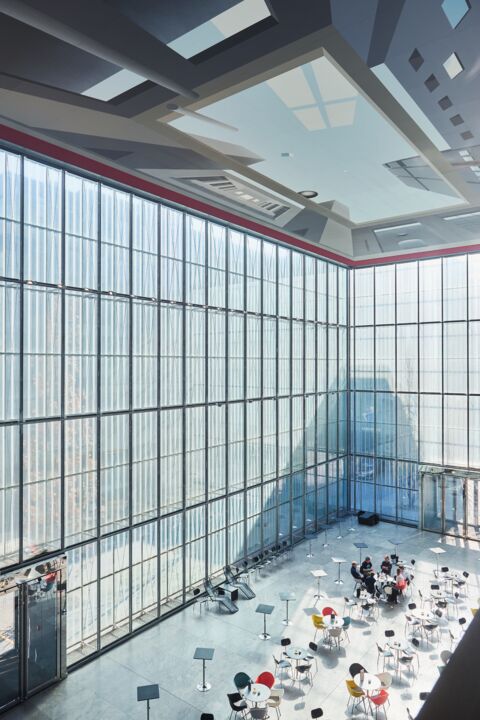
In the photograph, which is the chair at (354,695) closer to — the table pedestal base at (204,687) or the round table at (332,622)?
the round table at (332,622)

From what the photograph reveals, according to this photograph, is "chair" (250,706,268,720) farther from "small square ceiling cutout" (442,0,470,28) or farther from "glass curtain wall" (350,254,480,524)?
"glass curtain wall" (350,254,480,524)

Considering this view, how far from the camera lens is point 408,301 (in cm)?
2089

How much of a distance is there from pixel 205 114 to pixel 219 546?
455 inches

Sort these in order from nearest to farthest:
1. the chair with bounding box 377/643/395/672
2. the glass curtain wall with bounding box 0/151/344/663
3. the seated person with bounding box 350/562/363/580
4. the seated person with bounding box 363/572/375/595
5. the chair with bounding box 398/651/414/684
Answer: the glass curtain wall with bounding box 0/151/344/663, the chair with bounding box 398/651/414/684, the chair with bounding box 377/643/395/672, the seated person with bounding box 363/572/375/595, the seated person with bounding box 350/562/363/580

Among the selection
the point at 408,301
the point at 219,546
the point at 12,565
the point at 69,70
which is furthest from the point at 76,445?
the point at 408,301

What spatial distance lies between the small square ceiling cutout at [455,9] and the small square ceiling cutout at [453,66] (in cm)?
94

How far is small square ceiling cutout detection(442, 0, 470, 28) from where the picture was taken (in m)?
6.52

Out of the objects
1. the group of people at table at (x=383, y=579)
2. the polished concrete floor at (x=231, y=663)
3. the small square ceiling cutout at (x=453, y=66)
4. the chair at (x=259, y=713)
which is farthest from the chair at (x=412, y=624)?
the small square ceiling cutout at (x=453, y=66)

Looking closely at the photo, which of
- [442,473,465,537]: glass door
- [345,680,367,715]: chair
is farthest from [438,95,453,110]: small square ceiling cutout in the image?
[442,473,465,537]: glass door

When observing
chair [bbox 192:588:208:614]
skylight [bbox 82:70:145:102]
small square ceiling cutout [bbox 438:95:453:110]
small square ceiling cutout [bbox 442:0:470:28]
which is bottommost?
chair [bbox 192:588:208:614]

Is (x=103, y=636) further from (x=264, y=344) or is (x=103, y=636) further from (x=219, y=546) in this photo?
(x=264, y=344)

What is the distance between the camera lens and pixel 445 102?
920 cm

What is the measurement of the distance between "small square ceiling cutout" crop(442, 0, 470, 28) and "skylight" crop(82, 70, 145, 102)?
443cm

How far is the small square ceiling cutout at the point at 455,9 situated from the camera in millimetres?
6523
